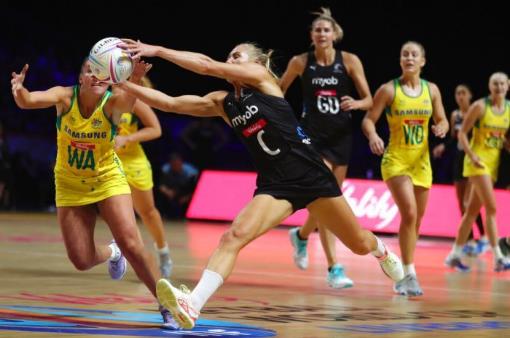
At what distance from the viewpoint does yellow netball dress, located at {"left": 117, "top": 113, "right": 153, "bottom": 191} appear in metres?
10.0

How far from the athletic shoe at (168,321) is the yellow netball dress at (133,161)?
11.2 feet

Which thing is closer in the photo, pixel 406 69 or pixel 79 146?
pixel 79 146

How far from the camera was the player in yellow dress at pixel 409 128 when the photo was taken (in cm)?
949

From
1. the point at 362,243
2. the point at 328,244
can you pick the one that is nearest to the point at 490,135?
the point at 328,244

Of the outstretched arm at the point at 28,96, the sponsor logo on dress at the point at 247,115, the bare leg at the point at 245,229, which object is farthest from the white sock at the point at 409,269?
the outstretched arm at the point at 28,96

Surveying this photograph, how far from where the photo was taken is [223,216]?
726 inches

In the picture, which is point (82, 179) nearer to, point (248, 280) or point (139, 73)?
point (139, 73)

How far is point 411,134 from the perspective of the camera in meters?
9.73

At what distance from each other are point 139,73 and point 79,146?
670mm

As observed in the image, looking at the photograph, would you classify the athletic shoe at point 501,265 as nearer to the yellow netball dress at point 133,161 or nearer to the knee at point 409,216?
the knee at point 409,216

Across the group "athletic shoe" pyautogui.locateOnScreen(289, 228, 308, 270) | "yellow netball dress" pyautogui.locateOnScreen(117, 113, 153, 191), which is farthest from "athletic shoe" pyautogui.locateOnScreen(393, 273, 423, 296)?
"yellow netball dress" pyautogui.locateOnScreen(117, 113, 153, 191)

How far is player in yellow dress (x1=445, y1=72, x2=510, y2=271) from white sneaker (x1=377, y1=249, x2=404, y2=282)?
3755 millimetres

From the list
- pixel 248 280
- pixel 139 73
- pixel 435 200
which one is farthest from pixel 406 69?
pixel 435 200

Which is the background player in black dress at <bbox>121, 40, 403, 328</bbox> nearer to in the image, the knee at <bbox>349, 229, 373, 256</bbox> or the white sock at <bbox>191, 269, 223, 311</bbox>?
the white sock at <bbox>191, 269, 223, 311</bbox>
